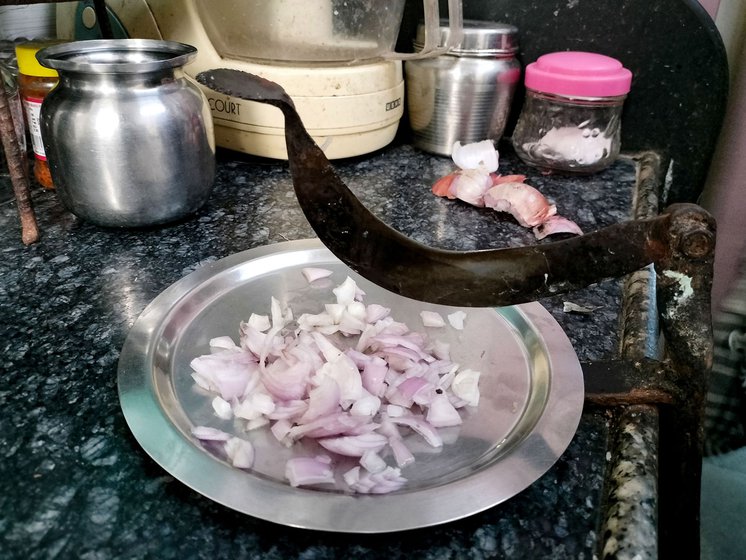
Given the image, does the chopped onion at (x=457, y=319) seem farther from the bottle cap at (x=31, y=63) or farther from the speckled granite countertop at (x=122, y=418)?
the bottle cap at (x=31, y=63)

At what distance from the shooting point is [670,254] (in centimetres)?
39

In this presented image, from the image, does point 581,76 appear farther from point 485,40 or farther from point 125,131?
point 125,131

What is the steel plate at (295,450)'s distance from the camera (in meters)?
0.38

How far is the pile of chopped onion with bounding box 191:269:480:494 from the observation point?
0.43 m

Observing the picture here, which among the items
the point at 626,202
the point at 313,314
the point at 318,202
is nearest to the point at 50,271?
the point at 313,314

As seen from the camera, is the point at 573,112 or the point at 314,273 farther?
the point at 573,112

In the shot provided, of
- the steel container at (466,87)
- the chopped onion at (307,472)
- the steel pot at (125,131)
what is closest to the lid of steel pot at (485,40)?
the steel container at (466,87)

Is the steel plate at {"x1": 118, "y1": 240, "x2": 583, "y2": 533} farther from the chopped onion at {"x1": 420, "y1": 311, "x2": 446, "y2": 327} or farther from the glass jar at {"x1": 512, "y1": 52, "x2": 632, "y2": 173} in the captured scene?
the glass jar at {"x1": 512, "y1": 52, "x2": 632, "y2": 173}

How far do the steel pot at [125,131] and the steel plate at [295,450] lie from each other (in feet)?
0.46

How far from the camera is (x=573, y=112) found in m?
0.97

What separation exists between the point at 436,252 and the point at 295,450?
18cm

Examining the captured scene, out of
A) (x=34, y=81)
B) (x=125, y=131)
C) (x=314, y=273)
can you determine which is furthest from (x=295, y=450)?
(x=34, y=81)

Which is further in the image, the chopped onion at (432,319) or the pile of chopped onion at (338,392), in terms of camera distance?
the chopped onion at (432,319)

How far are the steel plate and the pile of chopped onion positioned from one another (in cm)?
1
